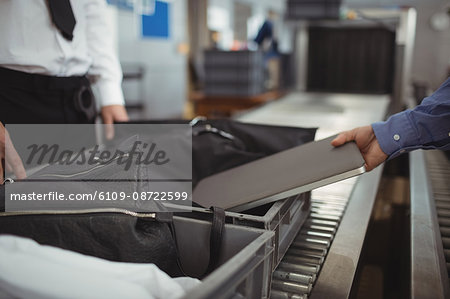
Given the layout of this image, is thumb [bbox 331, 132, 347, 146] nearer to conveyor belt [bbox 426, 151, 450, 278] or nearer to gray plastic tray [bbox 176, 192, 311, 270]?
gray plastic tray [bbox 176, 192, 311, 270]

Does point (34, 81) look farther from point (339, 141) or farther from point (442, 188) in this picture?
point (442, 188)

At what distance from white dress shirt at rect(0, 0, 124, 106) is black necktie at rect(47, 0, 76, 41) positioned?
20 millimetres

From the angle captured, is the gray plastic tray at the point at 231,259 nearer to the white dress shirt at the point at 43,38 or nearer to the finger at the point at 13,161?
the finger at the point at 13,161

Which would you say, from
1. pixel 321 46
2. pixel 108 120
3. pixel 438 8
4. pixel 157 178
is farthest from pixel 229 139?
pixel 438 8

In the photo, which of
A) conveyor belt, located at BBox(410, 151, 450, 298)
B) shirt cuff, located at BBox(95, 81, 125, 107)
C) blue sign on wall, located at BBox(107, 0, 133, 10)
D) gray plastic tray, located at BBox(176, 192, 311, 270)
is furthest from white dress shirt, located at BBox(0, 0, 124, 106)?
blue sign on wall, located at BBox(107, 0, 133, 10)

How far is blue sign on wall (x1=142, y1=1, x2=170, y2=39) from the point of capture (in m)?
5.52

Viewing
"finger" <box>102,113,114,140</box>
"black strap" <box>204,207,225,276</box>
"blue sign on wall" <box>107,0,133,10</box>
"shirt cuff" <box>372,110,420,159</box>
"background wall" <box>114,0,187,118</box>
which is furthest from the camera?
"background wall" <box>114,0,187,118</box>

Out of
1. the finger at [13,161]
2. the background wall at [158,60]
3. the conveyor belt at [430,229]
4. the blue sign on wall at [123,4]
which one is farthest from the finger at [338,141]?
the background wall at [158,60]

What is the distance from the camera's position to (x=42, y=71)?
3.70ft

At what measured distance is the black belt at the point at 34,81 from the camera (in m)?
1.07

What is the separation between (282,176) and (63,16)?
2.45 ft

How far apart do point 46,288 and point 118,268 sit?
0.30ft

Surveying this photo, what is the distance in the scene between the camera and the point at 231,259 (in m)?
0.53

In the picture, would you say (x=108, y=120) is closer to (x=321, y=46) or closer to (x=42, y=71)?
(x=42, y=71)
